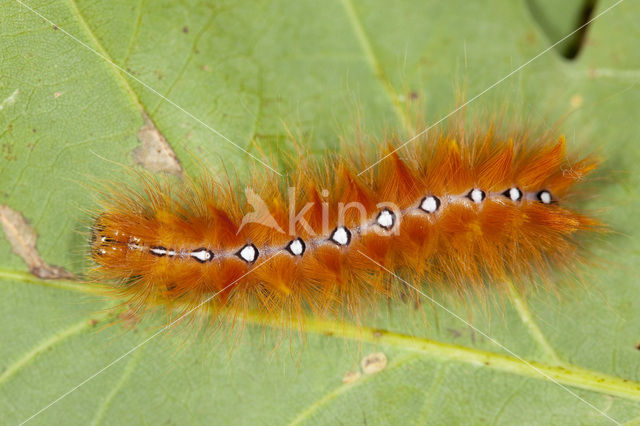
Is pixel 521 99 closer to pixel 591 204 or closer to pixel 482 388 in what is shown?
pixel 591 204

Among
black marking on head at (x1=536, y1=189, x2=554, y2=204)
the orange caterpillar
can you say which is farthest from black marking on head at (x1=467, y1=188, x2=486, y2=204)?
black marking on head at (x1=536, y1=189, x2=554, y2=204)

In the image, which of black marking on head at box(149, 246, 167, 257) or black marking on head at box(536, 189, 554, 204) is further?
black marking on head at box(536, 189, 554, 204)

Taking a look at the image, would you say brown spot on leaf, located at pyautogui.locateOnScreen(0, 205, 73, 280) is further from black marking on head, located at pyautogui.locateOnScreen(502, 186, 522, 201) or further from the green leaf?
black marking on head, located at pyautogui.locateOnScreen(502, 186, 522, 201)

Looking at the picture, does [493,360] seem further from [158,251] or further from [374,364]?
[158,251]

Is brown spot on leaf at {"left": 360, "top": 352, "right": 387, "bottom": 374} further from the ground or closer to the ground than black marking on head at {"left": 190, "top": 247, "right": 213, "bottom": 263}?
closer to the ground

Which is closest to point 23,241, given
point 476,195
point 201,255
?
point 201,255

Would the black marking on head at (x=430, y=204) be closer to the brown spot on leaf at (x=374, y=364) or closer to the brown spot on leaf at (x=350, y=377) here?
the brown spot on leaf at (x=374, y=364)

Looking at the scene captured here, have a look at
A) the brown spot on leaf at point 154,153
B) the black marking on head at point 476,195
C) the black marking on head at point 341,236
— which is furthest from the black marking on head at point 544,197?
the brown spot on leaf at point 154,153
